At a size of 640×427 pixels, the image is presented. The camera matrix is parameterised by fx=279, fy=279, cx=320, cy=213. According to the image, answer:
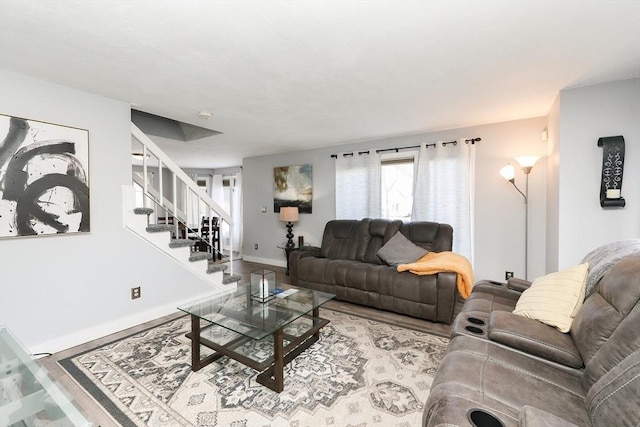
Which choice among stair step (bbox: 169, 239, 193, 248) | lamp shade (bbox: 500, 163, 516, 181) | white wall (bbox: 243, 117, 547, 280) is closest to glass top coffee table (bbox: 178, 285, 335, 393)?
stair step (bbox: 169, 239, 193, 248)

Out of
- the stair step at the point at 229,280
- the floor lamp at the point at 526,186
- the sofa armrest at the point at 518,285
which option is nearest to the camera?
the sofa armrest at the point at 518,285

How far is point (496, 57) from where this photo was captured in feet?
6.57

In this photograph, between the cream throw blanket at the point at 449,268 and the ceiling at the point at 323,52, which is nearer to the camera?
the ceiling at the point at 323,52

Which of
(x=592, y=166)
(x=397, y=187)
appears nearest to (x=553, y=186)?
(x=592, y=166)

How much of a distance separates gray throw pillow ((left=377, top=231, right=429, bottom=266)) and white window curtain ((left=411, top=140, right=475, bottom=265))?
62 cm

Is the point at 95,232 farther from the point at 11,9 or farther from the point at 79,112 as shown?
the point at 11,9

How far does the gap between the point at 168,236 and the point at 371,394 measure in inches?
104

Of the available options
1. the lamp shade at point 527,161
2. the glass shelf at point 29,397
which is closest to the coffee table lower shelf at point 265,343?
the glass shelf at point 29,397

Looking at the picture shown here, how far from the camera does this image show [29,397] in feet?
4.59

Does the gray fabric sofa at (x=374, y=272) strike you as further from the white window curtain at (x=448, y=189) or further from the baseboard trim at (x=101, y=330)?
the baseboard trim at (x=101, y=330)

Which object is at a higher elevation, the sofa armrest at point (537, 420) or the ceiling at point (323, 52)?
the ceiling at point (323, 52)

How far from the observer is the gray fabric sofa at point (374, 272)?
9.70 feet

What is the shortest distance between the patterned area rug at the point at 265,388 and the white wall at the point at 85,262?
1.16 ft

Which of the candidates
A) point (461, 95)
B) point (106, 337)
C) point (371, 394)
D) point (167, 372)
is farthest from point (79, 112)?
point (461, 95)
